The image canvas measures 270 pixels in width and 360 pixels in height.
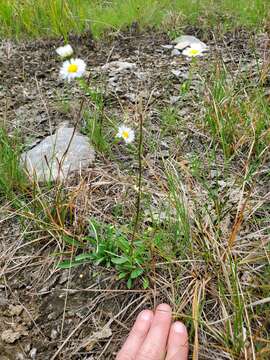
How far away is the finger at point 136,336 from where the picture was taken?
53.9 inches

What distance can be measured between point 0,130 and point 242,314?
4.46 feet

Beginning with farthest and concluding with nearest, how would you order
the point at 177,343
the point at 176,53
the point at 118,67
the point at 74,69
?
the point at 176,53 < the point at 118,67 < the point at 74,69 < the point at 177,343

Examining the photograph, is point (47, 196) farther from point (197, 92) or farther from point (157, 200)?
point (197, 92)

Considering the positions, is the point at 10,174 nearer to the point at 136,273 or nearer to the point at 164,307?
the point at 136,273

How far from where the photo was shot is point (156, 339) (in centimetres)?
139

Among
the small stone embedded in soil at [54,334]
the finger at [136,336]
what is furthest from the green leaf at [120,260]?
the small stone embedded in soil at [54,334]

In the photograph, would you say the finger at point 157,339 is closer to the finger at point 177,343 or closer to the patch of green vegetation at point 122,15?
the finger at point 177,343

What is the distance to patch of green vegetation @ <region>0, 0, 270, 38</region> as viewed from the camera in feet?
10.3

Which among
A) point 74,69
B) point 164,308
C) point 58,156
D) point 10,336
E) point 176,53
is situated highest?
point 74,69

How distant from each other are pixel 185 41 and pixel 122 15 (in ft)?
2.23

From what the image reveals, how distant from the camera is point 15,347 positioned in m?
1.47

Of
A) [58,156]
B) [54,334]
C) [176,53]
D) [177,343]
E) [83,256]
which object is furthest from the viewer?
[176,53]

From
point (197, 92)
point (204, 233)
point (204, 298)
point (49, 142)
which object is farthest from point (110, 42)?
point (204, 298)

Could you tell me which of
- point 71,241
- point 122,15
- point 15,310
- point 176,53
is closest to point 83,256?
point 71,241
